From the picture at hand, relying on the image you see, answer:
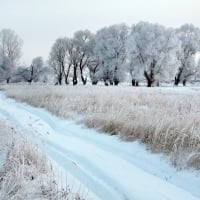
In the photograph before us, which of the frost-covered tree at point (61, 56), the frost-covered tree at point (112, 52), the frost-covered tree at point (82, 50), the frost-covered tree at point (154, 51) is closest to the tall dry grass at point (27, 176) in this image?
the frost-covered tree at point (154, 51)

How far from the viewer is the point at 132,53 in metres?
40.7

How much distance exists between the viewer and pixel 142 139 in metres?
6.12

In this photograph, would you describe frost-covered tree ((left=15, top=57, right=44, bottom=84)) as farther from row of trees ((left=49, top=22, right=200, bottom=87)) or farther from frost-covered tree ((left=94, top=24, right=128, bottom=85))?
frost-covered tree ((left=94, top=24, right=128, bottom=85))

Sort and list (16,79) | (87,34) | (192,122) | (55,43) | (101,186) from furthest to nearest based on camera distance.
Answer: (16,79) < (55,43) < (87,34) < (192,122) < (101,186)

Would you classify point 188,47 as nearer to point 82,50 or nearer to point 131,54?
point 131,54

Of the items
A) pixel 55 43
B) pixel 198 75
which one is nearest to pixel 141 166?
pixel 198 75

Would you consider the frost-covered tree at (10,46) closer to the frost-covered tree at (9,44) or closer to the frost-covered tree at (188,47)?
the frost-covered tree at (9,44)

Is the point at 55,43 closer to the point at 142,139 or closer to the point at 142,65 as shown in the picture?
the point at 142,65

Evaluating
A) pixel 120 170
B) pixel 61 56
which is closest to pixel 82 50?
pixel 61 56

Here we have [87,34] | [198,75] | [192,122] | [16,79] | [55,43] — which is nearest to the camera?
[192,122]

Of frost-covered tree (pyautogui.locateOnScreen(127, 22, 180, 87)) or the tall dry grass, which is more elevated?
frost-covered tree (pyautogui.locateOnScreen(127, 22, 180, 87))

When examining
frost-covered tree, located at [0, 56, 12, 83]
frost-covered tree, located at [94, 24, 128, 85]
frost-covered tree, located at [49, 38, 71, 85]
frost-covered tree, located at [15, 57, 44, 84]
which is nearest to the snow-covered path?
frost-covered tree, located at [94, 24, 128, 85]

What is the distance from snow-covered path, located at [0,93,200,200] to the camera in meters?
3.87

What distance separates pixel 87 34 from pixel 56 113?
Answer: 45954 millimetres
